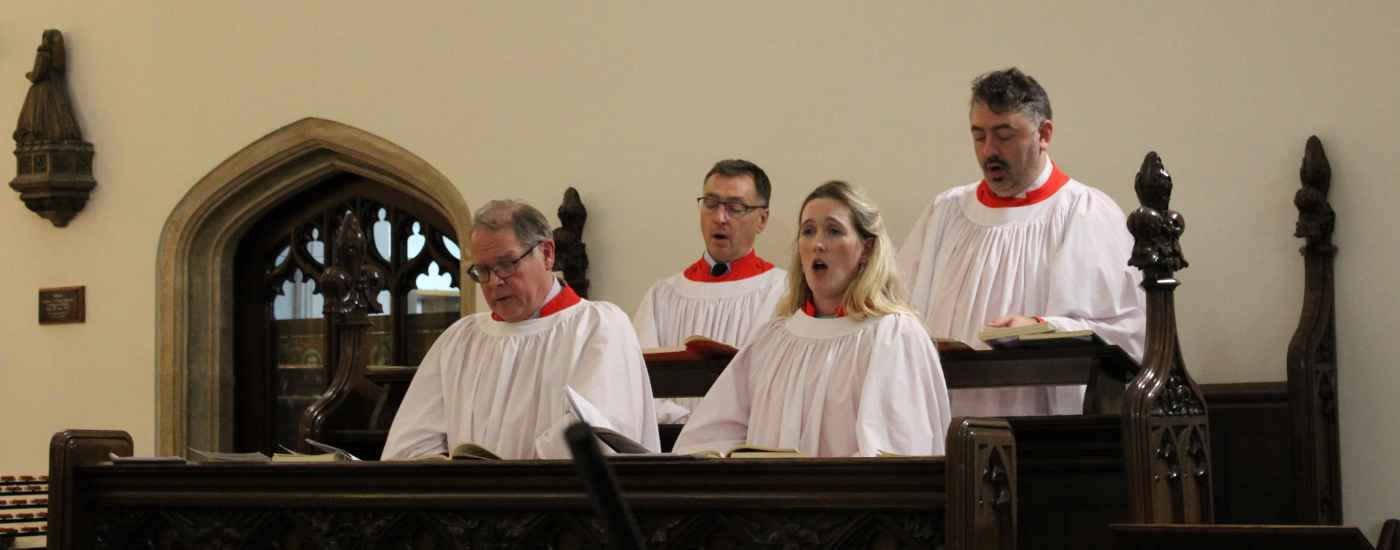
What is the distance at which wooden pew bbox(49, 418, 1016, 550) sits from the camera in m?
3.06

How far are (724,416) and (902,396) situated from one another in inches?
24.1

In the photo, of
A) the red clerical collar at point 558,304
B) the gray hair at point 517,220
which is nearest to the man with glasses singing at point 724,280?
the red clerical collar at point 558,304

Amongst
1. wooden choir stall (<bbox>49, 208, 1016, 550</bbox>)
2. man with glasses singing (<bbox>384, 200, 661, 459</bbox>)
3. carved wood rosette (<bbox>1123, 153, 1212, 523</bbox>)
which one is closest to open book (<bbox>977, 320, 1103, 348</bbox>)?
carved wood rosette (<bbox>1123, 153, 1212, 523</bbox>)

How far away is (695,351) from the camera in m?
4.89

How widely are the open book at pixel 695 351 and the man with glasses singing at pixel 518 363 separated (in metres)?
0.27

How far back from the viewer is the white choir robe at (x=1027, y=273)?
4922mm

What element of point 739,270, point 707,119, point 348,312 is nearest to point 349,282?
point 348,312

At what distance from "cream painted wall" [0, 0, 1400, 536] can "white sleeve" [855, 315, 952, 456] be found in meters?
2.29

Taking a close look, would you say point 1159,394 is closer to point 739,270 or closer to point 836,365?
point 836,365

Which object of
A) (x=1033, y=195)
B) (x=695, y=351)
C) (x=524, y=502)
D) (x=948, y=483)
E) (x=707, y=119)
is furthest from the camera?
(x=707, y=119)

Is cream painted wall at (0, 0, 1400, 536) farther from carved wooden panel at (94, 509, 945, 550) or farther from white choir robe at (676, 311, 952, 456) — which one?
carved wooden panel at (94, 509, 945, 550)

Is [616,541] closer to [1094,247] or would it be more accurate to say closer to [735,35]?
[1094,247]

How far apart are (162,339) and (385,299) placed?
4.67 ft

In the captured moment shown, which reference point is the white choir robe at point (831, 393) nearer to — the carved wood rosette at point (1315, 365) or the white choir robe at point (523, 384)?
the white choir robe at point (523, 384)
